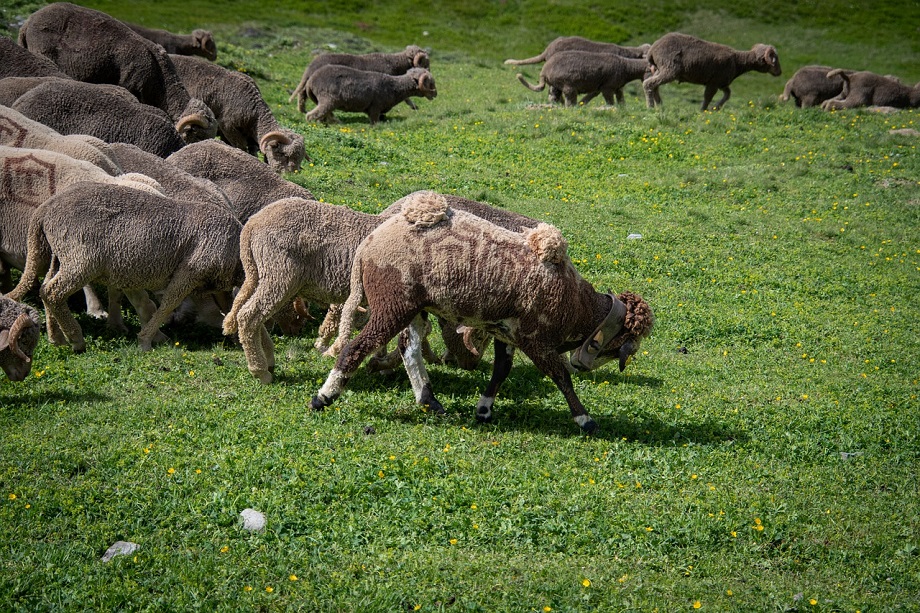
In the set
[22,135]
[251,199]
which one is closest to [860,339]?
[251,199]

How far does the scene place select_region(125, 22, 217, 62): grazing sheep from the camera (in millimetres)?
25984

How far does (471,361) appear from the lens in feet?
35.1

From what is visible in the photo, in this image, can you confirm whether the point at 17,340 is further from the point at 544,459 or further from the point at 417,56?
the point at 417,56

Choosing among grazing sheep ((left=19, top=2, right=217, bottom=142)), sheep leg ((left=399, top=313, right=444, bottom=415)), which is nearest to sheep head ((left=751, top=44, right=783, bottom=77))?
grazing sheep ((left=19, top=2, right=217, bottom=142))

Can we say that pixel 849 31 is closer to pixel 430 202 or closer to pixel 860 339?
pixel 860 339

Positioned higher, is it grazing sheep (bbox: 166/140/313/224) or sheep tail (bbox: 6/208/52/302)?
grazing sheep (bbox: 166/140/313/224)

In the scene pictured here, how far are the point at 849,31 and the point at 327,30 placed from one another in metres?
31.0

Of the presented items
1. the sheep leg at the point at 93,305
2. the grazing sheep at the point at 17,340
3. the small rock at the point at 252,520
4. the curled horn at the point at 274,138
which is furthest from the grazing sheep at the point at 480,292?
the curled horn at the point at 274,138

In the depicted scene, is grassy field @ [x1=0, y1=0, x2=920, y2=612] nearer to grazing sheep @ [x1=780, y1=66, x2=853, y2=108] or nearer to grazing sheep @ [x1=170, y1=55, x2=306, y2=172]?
grazing sheep @ [x1=170, y1=55, x2=306, y2=172]

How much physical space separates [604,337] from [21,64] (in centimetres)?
1292

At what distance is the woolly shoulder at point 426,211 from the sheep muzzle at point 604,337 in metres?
1.88

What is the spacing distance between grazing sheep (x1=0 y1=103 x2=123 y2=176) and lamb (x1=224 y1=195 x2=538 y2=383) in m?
3.41

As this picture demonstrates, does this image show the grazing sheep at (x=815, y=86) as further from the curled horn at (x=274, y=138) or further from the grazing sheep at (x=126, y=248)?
the grazing sheep at (x=126, y=248)

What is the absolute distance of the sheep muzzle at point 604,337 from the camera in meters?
9.19
